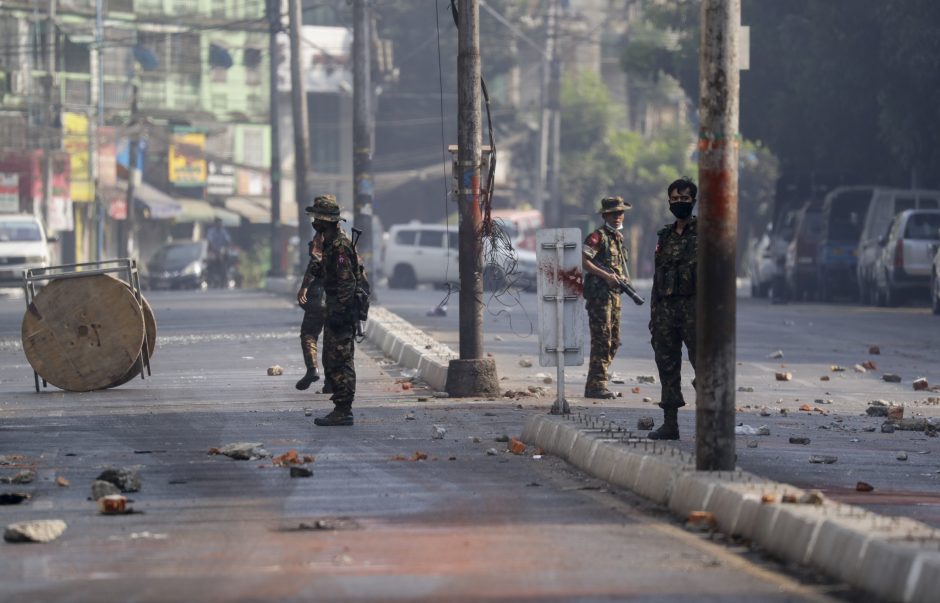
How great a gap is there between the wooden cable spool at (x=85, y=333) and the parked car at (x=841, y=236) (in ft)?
83.6

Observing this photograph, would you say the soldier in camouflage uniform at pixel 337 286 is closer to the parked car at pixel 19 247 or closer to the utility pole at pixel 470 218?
the utility pole at pixel 470 218

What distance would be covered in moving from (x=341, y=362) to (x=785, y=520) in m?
6.59

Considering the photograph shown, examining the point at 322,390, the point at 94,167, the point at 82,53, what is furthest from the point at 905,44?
the point at 82,53

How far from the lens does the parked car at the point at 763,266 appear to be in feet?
145

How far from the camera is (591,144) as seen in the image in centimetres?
7731

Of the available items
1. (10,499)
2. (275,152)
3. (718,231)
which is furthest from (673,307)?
(275,152)

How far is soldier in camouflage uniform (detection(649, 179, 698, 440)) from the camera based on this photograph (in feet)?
39.3

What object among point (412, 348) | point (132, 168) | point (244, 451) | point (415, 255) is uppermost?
point (132, 168)

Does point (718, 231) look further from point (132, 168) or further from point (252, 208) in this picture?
point (252, 208)

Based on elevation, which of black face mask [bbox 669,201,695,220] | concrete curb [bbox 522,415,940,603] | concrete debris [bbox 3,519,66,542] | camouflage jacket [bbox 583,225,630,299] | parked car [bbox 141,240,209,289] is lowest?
parked car [bbox 141,240,209,289]

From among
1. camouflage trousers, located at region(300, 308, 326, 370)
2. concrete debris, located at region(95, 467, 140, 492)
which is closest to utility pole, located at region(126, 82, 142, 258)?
camouflage trousers, located at region(300, 308, 326, 370)

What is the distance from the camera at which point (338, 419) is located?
13531mm

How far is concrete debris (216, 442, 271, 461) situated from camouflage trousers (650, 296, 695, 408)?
8.71 ft

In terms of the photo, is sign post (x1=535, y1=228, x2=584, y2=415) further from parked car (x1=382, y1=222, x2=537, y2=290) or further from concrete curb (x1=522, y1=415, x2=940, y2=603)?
parked car (x1=382, y1=222, x2=537, y2=290)
